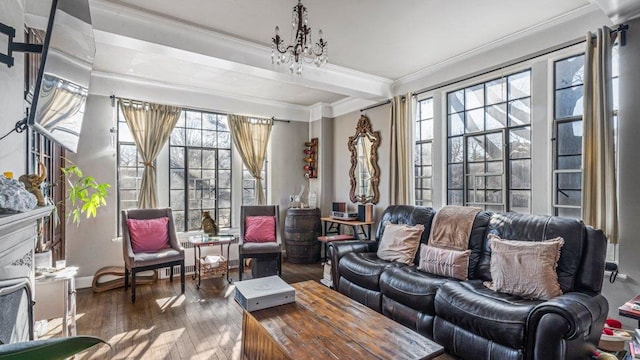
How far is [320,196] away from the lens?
217 inches

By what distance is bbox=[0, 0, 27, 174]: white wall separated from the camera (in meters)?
1.49

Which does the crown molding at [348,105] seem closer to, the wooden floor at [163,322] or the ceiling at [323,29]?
the ceiling at [323,29]

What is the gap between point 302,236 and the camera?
5.00 m

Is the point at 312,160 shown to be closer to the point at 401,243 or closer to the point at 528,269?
the point at 401,243

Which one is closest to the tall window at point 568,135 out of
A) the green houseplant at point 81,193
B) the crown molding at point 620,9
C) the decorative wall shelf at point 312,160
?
the crown molding at point 620,9

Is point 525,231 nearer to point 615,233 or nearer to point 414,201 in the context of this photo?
point 615,233

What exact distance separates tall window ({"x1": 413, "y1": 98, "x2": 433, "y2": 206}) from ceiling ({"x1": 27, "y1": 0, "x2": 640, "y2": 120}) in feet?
1.94

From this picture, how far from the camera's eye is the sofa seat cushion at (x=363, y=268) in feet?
9.73

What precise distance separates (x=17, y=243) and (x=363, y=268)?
2.53 meters

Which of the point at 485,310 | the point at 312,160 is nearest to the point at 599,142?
the point at 485,310

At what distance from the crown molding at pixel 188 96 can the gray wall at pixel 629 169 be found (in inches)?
168

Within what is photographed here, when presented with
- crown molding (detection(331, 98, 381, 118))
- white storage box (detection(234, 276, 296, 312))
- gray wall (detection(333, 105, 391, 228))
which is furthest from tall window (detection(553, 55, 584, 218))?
white storage box (detection(234, 276, 296, 312))

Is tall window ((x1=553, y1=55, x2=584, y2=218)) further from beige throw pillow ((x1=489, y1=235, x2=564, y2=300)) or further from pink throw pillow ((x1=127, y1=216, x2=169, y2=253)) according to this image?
pink throw pillow ((x1=127, y1=216, x2=169, y2=253))

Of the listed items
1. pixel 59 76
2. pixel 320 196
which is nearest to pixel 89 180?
pixel 59 76
